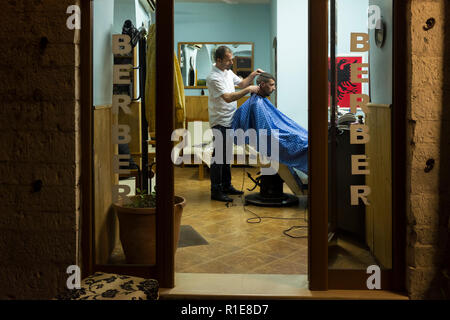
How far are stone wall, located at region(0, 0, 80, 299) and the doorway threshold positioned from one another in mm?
663

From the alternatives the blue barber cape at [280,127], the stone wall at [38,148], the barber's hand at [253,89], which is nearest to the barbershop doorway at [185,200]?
the stone wall at [38,148]

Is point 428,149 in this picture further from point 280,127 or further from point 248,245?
point 280,127

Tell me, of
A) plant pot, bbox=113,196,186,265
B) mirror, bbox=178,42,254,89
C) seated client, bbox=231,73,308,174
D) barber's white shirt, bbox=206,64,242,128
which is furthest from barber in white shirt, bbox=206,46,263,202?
mirror, bbox=178,42,254,89

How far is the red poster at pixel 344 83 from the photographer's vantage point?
2795 millimetres

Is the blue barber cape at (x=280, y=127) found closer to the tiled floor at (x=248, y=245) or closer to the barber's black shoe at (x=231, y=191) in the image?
the tiled floor at (x=248, y=245)

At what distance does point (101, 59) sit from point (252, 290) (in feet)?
5.30

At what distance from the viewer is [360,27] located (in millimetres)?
2787

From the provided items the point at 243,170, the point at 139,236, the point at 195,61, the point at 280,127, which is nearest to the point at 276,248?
the point at 139,236

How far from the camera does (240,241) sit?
12.5 feet

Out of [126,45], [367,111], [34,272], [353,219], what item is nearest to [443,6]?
[367,111]

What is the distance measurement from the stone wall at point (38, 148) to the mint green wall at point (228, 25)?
5706 millimetres

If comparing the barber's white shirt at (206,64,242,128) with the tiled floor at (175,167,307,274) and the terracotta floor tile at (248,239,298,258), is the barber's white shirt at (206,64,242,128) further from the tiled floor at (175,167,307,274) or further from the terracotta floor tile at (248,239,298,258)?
the terracotta floor tile at (248,239,298,258)

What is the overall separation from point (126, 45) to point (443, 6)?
182 centimetres

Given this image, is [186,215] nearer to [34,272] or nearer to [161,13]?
[34,272]
